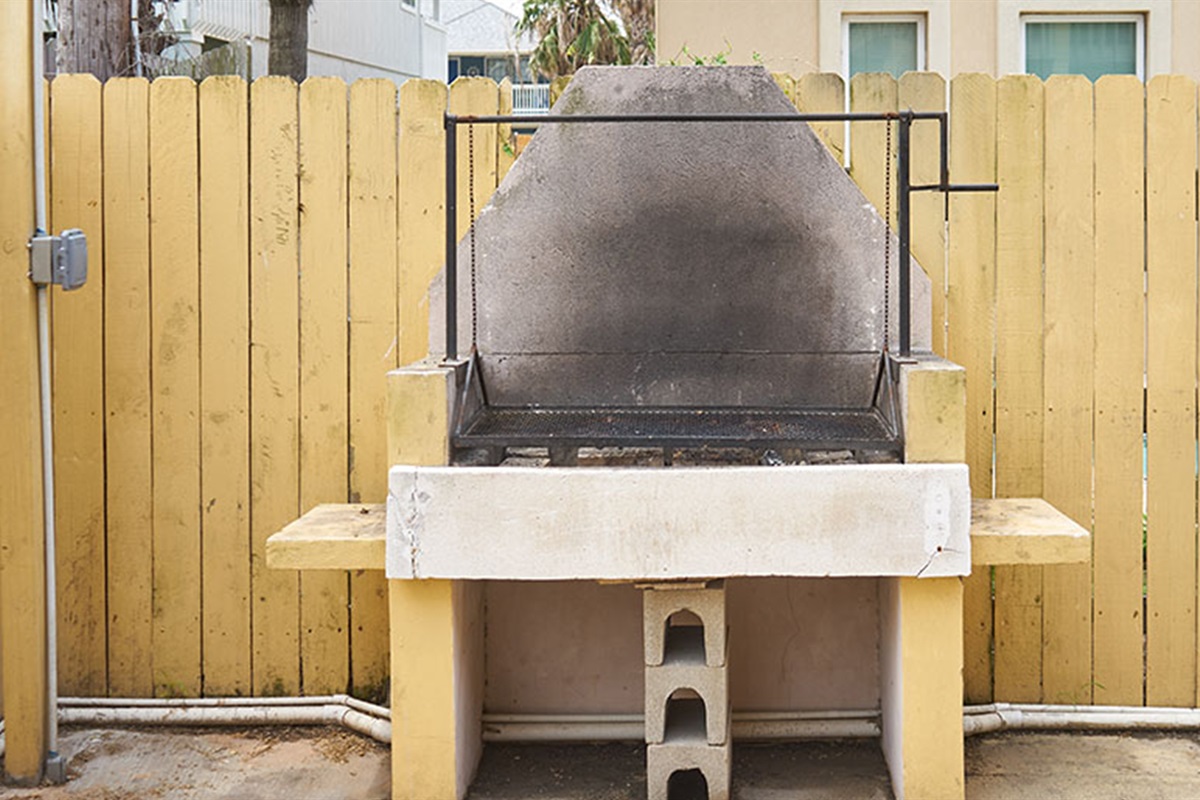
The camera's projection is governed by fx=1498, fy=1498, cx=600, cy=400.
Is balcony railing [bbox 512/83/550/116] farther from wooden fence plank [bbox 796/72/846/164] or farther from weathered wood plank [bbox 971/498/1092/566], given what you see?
weathered wood plank [bbox 971/498/1092/566]

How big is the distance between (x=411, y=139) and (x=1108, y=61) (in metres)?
5.10

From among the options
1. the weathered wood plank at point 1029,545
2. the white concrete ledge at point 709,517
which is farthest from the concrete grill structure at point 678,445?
the weathered wood plank at point 1029,545

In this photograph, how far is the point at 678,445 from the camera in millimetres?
4637

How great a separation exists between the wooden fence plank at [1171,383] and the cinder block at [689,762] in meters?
1.81

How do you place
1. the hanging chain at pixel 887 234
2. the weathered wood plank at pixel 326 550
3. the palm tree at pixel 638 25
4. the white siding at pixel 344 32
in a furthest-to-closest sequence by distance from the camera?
the white siding at pixel 344 32 < the palm tree at pixel 638 25 < the hanging chain at pixel 887 234 < the weathered wood plank at pixel 326 550

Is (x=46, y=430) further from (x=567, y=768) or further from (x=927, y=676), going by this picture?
(x=927, y=676)

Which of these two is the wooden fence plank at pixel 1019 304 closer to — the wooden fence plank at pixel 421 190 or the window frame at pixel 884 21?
the wooden fence plank at pixel 421 190

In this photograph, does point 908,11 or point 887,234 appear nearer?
point 887,234

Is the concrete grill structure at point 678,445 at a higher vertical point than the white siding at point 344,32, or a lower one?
lower

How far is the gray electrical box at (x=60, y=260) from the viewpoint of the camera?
4.99 metres

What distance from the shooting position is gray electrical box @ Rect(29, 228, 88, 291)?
4.99m

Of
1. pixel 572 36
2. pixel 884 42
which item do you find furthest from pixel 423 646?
pixel 572 36

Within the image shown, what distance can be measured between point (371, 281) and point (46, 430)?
1.26 m

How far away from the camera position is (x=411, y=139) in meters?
5.55
